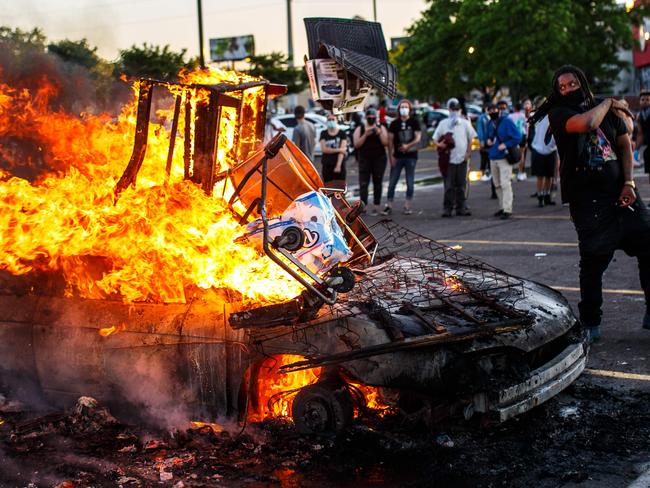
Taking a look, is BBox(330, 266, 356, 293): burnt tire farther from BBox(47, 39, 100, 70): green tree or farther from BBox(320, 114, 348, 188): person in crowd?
BBox(320, 114, 348, 188): person in crowd

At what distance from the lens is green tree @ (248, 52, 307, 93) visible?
1380 inches

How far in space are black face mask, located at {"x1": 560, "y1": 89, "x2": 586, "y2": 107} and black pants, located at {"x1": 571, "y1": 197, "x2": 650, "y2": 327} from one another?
2.38ft

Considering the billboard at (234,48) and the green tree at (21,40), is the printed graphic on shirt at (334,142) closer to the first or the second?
the green tree at (21,40)

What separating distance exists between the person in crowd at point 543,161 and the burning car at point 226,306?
9.11 m

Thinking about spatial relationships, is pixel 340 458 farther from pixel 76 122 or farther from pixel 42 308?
pixel 76 122

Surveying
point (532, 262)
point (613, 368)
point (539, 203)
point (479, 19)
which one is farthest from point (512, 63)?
point (613, 368)

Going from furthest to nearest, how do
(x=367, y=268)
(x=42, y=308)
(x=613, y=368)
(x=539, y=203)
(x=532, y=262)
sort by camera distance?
(x=539, y=203) → (x=532, y=262) → (x=613, y=368) → (x=367, y=268) → (x=42, y=308)

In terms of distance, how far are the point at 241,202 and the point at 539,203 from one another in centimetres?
1035

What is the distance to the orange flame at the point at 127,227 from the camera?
484 cm

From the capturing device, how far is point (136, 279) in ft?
16.3

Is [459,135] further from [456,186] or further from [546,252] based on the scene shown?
[546,252]

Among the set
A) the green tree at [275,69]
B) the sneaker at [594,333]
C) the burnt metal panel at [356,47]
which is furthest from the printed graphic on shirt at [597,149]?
the green tree at [275,69]

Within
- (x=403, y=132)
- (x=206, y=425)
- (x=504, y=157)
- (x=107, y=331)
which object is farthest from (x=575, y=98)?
(x=403, y=132)

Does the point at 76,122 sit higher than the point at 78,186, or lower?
higher
